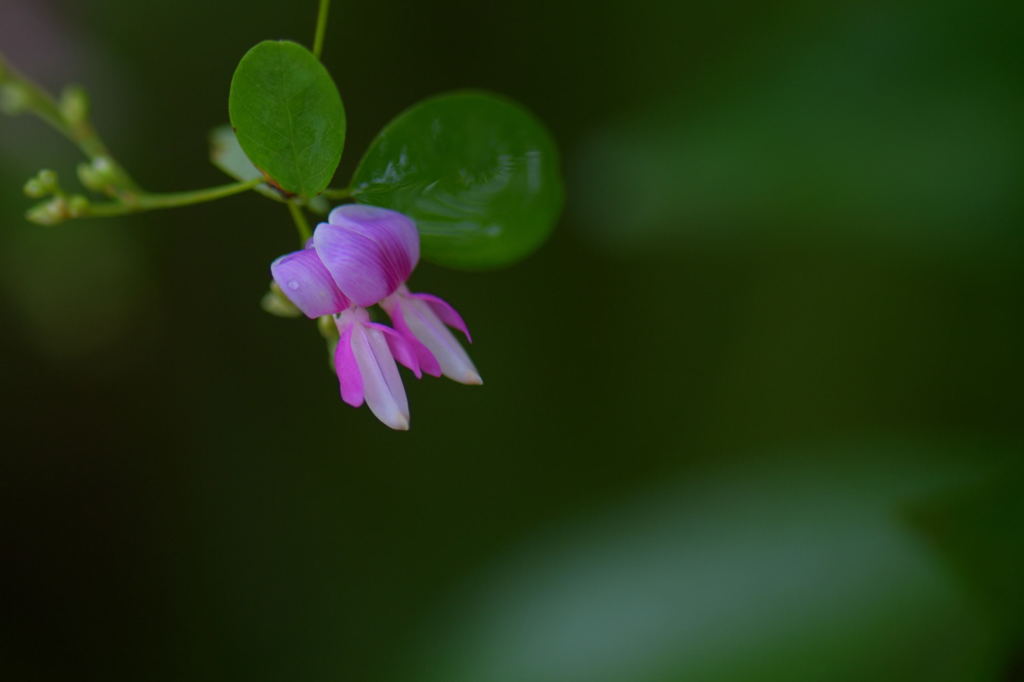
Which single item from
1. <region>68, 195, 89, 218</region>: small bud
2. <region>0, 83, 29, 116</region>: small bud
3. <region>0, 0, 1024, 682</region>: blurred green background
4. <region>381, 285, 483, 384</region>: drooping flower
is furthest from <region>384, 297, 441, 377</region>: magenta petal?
<region>0, 0, 1024, 682</region>: blurred green background

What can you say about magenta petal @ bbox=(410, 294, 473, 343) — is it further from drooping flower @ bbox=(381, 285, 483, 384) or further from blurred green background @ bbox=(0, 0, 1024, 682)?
blurred green background @ bbox=(0, 0, 1024, 682)

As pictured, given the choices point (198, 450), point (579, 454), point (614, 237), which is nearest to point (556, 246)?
point (614, 237)

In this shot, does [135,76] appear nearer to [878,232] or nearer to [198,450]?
[198,450]

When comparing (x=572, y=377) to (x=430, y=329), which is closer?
(x=430, y=329)

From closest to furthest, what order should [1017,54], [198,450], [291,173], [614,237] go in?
[291,173] < [1017,54] < [614,237] < [198,450]

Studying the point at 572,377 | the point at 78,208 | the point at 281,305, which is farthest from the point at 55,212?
the point at 572,377

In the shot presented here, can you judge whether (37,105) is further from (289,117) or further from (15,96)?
(289,117)

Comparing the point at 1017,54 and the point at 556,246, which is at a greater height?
the point at 556,246
